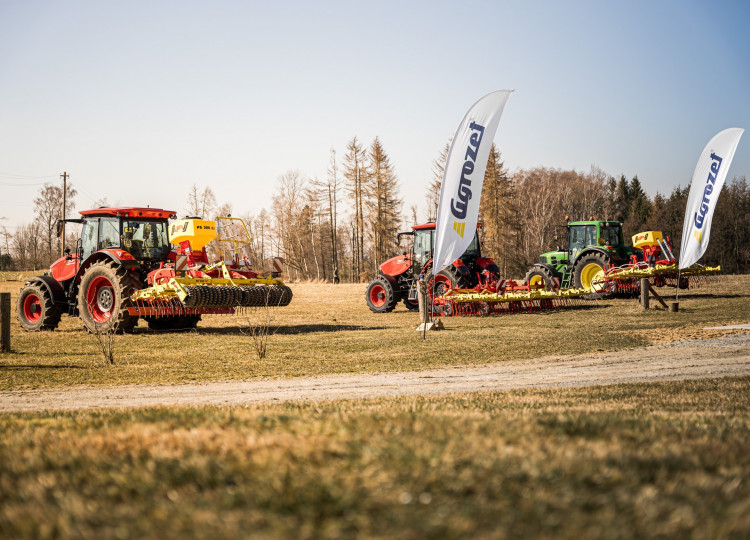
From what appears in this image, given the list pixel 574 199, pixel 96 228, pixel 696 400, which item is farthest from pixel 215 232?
pixel 574 199

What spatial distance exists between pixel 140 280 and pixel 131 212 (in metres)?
1.65

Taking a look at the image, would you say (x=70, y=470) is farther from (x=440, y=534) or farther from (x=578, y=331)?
(x=578, y=331)

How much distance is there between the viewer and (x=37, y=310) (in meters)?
17.6

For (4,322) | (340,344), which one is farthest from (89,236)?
(340,344)

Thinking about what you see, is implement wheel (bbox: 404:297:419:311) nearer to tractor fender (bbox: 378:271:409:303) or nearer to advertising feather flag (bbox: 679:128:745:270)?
tractor fender (bbox: 378:271:409:303)

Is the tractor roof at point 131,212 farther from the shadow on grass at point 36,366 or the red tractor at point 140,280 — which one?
the shadow on grass at point 36,366

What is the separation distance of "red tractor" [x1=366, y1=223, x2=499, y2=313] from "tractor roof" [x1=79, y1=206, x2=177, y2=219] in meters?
7.58

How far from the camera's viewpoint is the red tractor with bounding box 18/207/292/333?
14.7 m

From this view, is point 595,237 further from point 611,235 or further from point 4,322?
point 4,322

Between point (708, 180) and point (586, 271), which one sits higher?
point (708, 180)

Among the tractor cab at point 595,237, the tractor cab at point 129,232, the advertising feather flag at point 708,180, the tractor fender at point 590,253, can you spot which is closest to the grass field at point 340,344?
the tractor cab at point 129,232

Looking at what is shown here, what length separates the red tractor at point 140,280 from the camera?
578 inches

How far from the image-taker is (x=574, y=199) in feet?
206

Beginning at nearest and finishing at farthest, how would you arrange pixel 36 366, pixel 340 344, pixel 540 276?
pixel 36 366 → pixel 340 344 → pixel 540 276
